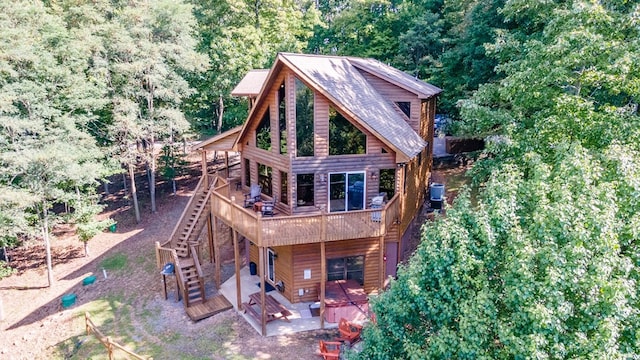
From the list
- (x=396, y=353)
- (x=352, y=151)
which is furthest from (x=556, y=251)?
(x=352, y=151)

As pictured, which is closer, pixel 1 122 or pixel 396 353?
pixel 396 353

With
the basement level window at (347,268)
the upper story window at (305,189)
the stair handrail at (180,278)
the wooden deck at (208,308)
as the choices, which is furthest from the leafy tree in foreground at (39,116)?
the basement level window at (347,268)

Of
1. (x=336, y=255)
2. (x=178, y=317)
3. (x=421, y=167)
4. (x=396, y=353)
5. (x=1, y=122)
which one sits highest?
(x=1, y=122)

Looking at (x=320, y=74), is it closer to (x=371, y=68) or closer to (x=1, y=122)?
(x=371, y=68)

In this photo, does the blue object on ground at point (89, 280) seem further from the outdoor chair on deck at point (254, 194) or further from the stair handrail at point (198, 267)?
the outdoor chair on deck at point (254, 194)

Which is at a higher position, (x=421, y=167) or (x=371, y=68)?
(x=371, y=68)

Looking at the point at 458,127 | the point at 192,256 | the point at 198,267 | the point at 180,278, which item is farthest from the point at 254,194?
the point at 458,127
